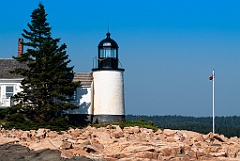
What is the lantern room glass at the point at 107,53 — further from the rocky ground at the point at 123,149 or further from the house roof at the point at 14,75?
the rocky ground at the point at 123,149

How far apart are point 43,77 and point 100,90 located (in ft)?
13.7

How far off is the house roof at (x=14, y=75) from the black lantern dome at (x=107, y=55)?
1387 millimetres

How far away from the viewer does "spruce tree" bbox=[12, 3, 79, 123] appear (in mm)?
34188

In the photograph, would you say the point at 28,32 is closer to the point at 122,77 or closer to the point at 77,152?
the point at 122,77

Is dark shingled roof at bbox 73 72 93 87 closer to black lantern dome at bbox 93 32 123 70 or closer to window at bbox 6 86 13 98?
black lantern dome at bbox 93 32 123 70

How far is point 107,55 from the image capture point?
120 ft

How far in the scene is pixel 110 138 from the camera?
18531mm

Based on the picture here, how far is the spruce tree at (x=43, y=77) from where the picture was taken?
34.2 metres

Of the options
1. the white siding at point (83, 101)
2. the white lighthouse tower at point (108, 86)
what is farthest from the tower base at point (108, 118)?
the white siding at point (83, 101)

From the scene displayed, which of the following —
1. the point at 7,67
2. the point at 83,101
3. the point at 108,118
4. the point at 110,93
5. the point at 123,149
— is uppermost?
the point at 7,67

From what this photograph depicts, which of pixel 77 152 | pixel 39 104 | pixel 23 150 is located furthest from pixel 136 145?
pixel 39 104

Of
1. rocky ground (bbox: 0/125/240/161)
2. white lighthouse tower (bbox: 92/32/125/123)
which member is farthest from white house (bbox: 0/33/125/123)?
rocky ground (bbox: 0/125/240/161)

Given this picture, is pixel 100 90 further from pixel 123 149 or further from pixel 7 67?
pixel 123 149

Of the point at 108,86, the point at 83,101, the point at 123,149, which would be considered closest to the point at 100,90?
the point at 108,86
